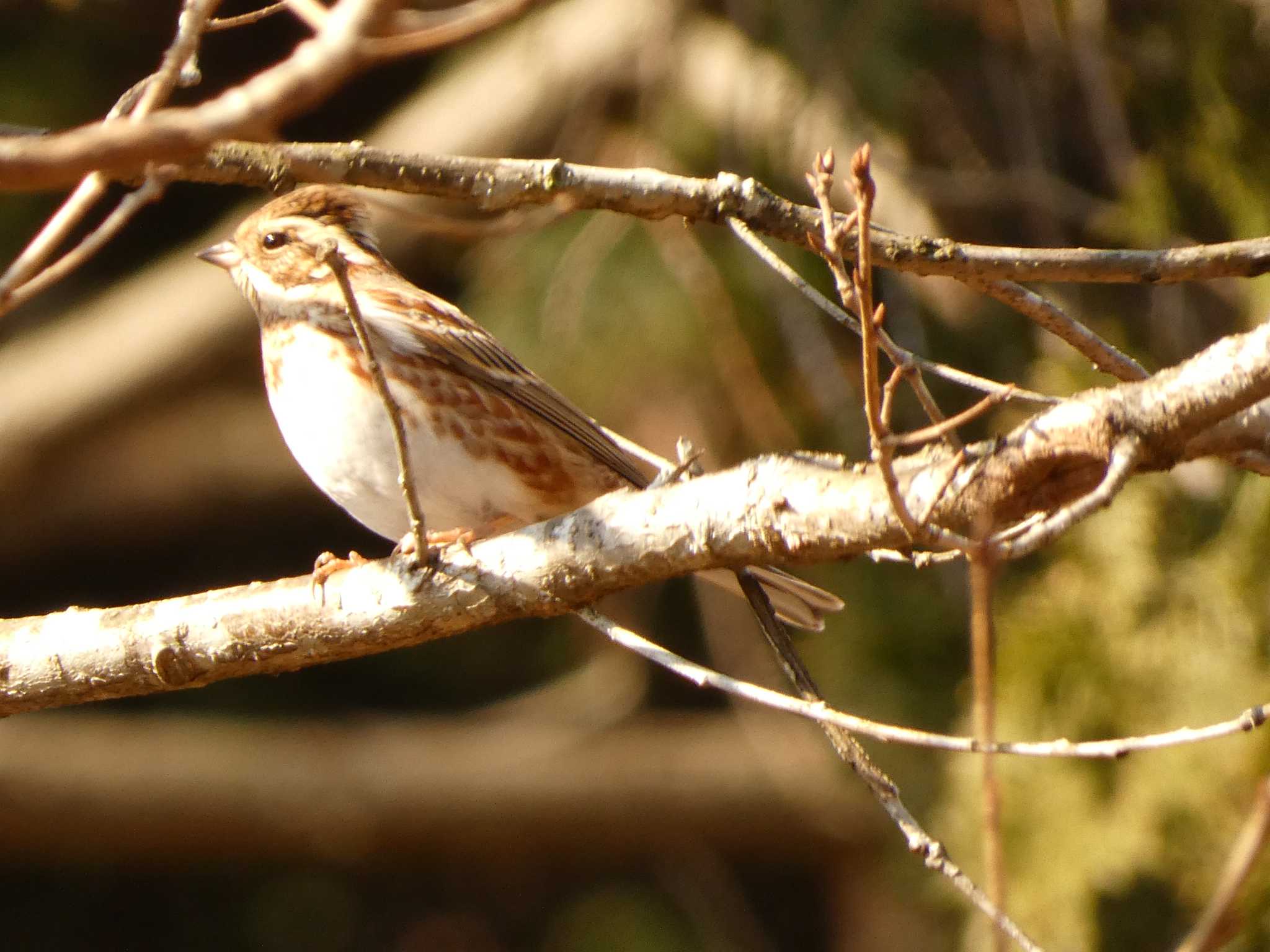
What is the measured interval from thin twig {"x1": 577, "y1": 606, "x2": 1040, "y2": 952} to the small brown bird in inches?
36.9

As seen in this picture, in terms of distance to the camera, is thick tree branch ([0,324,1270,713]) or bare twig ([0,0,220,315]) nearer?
bare twig ([0,0,220,315])

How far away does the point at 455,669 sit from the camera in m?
8.00

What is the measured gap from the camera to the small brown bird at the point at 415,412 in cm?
378

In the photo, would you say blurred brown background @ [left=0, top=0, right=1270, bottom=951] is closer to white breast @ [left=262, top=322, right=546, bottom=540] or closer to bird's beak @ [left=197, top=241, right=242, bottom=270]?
white breast @ [left=262, top=322, right=546, bottom=540]

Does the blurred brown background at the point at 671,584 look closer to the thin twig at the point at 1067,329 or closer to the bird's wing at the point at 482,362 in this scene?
the bird's wing at the point at 482,362

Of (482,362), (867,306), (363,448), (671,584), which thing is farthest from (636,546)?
(671,584)

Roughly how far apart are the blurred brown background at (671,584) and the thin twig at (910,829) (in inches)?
39.7

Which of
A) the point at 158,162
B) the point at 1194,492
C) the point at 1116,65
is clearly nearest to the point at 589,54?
the point at 1116,65

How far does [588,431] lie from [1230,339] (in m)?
2.15

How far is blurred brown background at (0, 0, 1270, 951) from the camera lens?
4.47m

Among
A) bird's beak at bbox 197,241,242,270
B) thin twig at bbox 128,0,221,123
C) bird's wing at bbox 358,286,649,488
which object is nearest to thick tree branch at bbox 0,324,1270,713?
thin twig at bbox 128,0,221,123

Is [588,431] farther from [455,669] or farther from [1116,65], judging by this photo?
[455,669]

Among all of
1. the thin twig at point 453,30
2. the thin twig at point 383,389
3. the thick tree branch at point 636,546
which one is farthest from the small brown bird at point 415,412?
the thin twig at point 453,30

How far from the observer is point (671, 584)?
7363 millimetres
